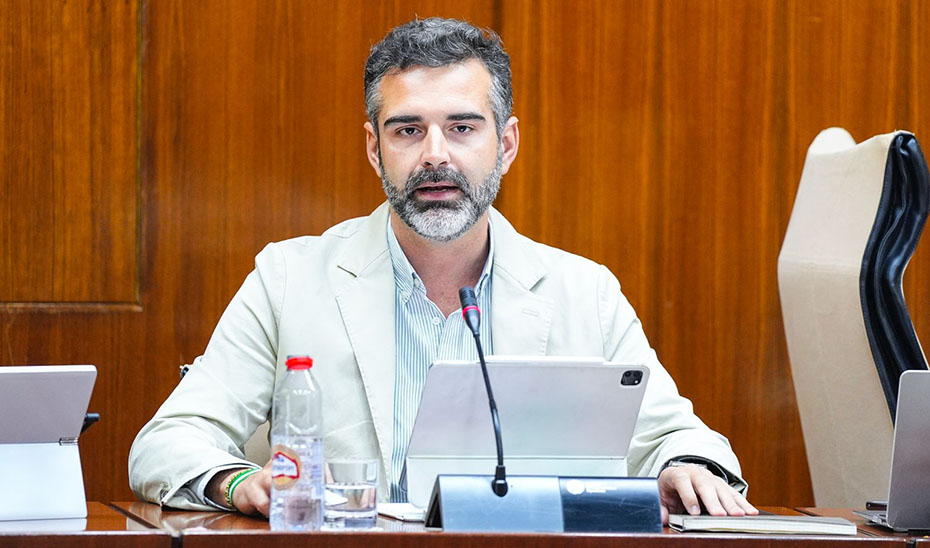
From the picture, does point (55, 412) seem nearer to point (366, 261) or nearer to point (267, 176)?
point (366, 261)

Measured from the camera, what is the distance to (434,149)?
2.06 meters

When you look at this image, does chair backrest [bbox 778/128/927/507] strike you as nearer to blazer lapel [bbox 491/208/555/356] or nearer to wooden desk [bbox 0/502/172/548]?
blazer lapel [bbox 491/208/555/356]

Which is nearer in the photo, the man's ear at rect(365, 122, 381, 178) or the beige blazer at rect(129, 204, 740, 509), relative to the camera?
the beige blazer at rect(129, 204, 740, 509)

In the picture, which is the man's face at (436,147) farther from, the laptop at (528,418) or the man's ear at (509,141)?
the laptop at (528,418)

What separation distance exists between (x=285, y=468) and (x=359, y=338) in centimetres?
70

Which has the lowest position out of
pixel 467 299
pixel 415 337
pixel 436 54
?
pixel 415 337

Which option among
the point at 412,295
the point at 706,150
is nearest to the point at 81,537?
the point at 412,295

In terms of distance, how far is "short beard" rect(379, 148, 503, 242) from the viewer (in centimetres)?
209

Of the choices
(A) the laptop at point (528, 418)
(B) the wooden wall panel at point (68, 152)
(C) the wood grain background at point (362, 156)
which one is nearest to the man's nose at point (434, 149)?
(A) the laptop at point (528, 418)

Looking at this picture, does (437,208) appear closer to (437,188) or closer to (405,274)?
(437,188)

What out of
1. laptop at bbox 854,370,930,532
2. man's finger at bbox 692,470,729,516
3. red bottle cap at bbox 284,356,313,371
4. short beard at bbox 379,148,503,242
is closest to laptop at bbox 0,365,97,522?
red bottle cap at bbox 284,356,313,371

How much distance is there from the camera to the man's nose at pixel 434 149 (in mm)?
2062

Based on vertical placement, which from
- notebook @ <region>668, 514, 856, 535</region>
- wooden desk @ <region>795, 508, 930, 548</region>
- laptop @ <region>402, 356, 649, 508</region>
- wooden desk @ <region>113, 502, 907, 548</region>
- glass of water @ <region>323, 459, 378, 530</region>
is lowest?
wooden desk @ <region>795, 508, 930, 548</region>

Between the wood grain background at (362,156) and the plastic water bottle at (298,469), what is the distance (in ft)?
4.90
